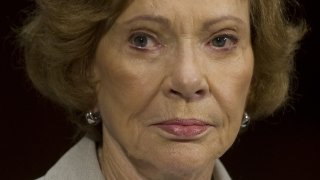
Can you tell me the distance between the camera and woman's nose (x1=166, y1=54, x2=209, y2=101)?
4.48ft

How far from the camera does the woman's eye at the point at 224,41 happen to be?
1456mm

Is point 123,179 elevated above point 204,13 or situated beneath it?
situated beneath

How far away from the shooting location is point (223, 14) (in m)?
1.43

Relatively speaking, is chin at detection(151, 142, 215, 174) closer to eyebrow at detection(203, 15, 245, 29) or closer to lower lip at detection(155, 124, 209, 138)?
lower lip at detection(155, 124, 209, 138)

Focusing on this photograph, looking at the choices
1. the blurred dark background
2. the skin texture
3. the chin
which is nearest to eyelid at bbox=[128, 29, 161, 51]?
the skin texture

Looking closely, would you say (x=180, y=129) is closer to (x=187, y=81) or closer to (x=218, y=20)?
(x=187, y=81)

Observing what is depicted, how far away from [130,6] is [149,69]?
0.15m

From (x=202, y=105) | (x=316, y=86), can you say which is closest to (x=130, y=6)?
(x=202, y=105)

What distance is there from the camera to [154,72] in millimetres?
1410

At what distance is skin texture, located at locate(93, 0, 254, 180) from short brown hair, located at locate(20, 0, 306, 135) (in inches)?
1.8

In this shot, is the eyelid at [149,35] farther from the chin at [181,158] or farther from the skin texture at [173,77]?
the chin at [181,158]

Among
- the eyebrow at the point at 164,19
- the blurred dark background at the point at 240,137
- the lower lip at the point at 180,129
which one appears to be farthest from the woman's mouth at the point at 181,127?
the blurred dark background at the point at 240,137

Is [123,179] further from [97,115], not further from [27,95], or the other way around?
[27,95]

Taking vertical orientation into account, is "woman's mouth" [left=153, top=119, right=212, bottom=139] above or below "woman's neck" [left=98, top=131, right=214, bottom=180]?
above
